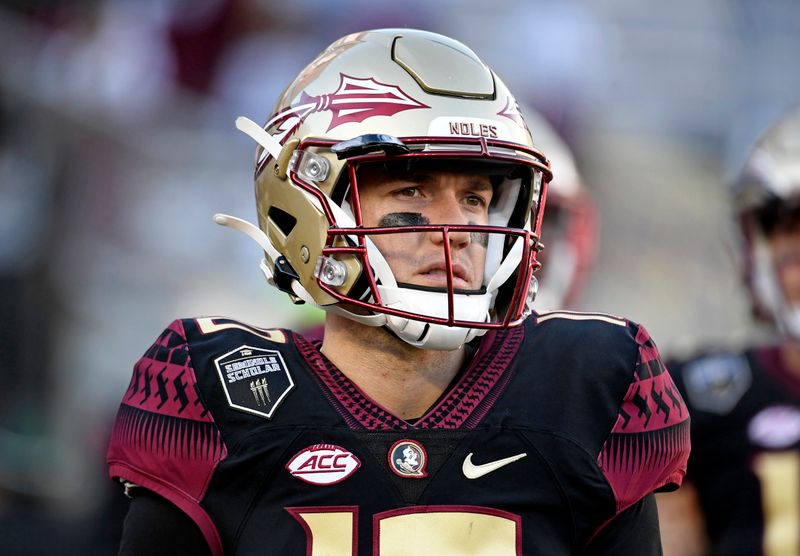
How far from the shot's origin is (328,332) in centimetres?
224

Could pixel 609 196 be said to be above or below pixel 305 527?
above

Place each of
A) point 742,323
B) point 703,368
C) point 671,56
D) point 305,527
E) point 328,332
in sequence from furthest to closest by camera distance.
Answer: point 671,56
point 742,323
point 703,368
point 328,332
point 305,527

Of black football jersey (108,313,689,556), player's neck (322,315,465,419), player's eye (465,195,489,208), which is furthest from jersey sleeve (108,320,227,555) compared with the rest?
player's eye (465,195,489,208)

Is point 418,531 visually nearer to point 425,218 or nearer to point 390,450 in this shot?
point 390,450

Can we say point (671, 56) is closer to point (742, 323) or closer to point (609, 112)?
point (609, 112)

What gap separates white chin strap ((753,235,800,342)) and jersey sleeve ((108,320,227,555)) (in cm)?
219

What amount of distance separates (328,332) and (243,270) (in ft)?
15.1

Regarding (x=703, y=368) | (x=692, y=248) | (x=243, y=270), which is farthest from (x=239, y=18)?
(x=703, y=368)

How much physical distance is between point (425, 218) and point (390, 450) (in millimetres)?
359

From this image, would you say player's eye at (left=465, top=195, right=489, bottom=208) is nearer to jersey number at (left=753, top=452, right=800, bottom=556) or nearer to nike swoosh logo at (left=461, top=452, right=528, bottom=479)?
nike swoosh logo at (left=461, top=452, right=528, bottom=479)

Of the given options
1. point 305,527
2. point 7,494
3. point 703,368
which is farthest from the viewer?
point 7,494

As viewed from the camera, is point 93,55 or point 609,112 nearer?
point 93,55

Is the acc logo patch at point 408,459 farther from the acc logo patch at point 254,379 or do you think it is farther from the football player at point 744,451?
the football player at point 744,451

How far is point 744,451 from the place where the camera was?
355 centimetres
